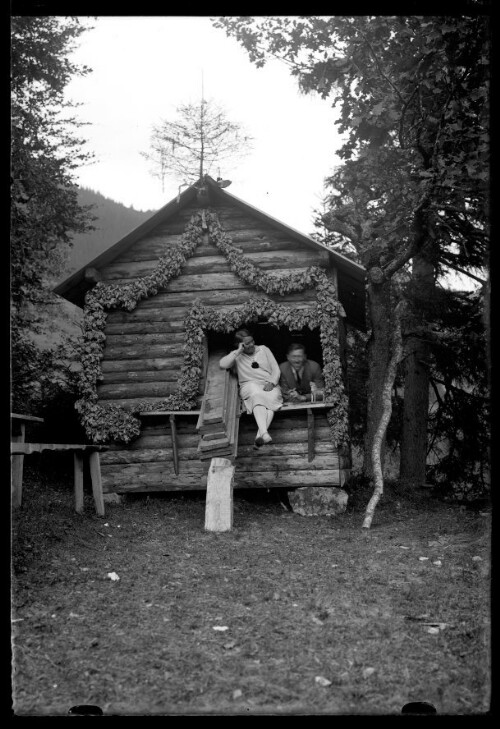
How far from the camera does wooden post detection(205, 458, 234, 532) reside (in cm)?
928

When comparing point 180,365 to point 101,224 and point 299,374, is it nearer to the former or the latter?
point 299,374

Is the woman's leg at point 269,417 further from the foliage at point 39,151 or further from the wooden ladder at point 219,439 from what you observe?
the foliage at point 39,151

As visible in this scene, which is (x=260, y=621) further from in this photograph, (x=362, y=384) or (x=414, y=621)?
(x=362, y=384)

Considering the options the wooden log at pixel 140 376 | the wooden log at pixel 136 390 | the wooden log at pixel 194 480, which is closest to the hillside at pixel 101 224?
the wooden log at pixel 140 376

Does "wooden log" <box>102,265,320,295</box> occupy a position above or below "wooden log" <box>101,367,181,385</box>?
above

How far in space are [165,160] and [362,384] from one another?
7.37 meters

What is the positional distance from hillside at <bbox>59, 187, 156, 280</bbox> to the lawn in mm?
8923

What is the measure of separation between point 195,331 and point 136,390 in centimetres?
149

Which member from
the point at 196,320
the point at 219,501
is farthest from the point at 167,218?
the point at 219,501

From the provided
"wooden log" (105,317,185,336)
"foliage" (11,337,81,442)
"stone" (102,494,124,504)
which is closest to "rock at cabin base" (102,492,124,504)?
"stone" (102,494,124,504)

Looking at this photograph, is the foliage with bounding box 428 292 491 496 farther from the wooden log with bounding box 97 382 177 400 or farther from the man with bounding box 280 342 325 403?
the wooden log with bounding box 97 382 177 400

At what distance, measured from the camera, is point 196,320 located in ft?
36.6
